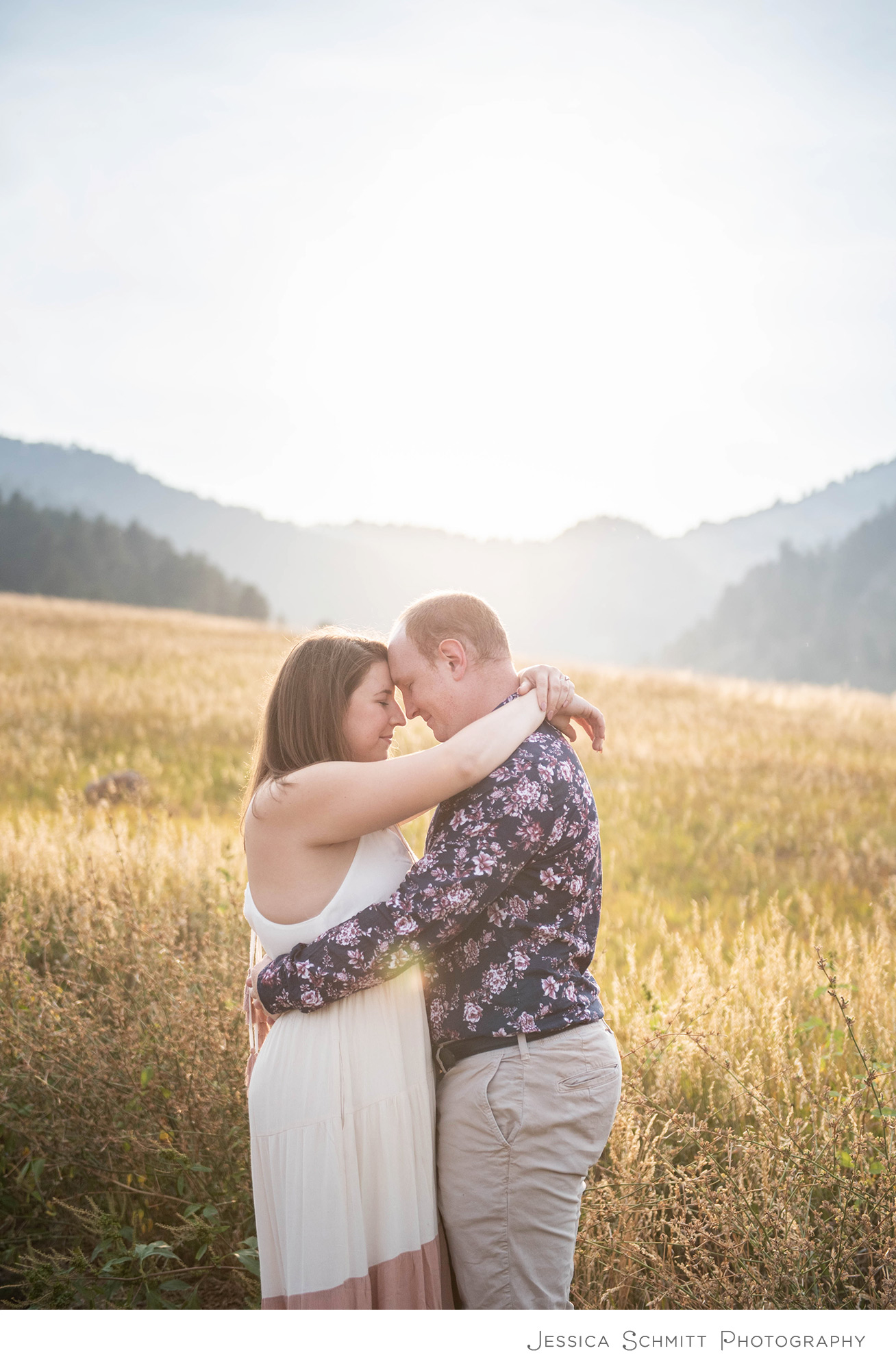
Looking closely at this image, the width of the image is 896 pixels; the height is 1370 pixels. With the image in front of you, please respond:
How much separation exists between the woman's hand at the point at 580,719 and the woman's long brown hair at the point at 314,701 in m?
0.56

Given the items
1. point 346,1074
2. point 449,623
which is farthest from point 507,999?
point 449,623

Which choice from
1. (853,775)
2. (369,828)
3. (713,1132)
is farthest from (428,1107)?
(853,775)

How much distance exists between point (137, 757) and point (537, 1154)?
8037 millimetres

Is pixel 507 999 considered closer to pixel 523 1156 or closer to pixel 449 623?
pixel 523 1156

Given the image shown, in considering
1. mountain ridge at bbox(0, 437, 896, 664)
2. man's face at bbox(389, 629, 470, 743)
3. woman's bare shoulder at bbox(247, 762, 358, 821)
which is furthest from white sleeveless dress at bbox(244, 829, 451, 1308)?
mountain ridge at bbox(0, 437, 896, 664)

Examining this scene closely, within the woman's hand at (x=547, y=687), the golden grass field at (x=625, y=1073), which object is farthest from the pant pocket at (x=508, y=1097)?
the woman's hand at (x=547, y=687)

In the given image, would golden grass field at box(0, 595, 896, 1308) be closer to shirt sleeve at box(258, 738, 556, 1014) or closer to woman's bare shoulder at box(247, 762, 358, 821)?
woman's bare shoulder at box(247, 762, 358, 821)

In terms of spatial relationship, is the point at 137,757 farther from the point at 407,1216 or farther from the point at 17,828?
the point at 407,1216

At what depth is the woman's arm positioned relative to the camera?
2.02 m

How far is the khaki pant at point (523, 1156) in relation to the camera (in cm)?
201

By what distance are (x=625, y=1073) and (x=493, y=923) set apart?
140 cm

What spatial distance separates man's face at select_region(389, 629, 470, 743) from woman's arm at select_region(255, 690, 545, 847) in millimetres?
158

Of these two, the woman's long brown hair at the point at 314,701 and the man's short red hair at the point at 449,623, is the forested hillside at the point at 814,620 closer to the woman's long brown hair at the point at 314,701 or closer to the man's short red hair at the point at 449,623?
the man's short red hair at the point at 449,623

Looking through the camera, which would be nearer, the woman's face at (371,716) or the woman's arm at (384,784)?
the woman's arm at (384,784)
